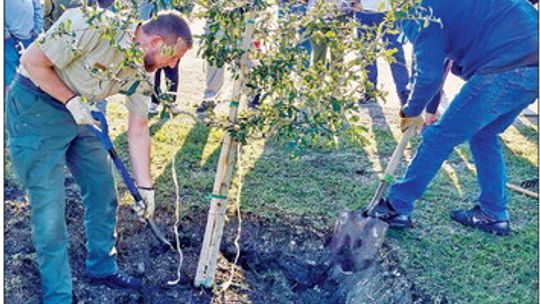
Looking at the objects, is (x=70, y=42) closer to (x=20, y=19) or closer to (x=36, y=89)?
(x=36, y=89)

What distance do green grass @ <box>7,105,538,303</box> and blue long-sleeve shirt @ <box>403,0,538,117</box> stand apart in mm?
1072

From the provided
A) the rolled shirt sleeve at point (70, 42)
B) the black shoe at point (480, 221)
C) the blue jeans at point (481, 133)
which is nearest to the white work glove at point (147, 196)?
the rolled shirt sleeve at point (70, 42)

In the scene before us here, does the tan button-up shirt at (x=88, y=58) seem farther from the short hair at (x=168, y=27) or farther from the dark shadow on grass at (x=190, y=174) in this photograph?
the dark shadow on grass at (x=190, y=174)

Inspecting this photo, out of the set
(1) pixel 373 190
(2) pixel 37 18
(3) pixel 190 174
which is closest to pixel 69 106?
(3) pixel 190 174

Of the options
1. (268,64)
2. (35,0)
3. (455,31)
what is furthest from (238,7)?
(35,0)

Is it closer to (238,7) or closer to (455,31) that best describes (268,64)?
(238,7)

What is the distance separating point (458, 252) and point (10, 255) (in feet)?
8.64

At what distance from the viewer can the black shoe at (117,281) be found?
12.2ft

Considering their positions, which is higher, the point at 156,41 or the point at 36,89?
the point at 156,41

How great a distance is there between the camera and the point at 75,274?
12.5 ft

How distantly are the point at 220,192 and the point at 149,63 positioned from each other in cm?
78

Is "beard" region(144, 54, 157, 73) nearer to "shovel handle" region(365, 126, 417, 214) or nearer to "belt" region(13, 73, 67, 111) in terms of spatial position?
"belt" region(13, 73, 67, 111)

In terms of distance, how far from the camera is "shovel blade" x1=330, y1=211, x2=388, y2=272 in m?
4.05

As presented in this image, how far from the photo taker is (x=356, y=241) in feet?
13.4
